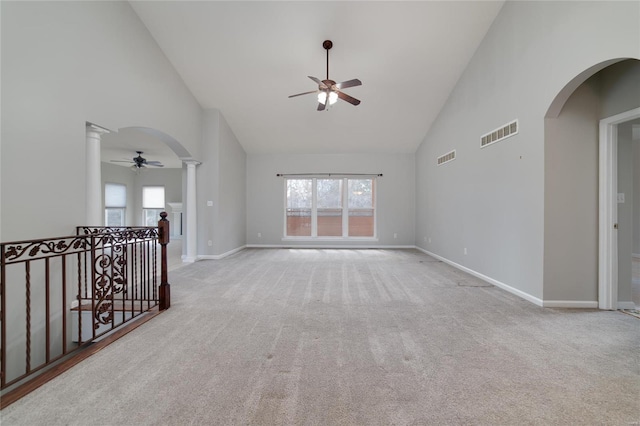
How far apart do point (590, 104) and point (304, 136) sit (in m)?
5.51

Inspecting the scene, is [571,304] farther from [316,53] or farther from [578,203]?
[316,53]

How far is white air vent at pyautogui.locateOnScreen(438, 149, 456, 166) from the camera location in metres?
5.59

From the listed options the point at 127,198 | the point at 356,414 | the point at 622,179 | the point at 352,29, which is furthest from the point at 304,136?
the point at 127,198

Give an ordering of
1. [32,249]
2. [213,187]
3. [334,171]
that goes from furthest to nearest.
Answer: [334,171] → [213,187] → [32,249]

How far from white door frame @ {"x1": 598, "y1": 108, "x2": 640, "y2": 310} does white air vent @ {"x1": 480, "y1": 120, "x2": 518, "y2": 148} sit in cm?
83

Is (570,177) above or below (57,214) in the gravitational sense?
above

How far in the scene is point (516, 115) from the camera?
367 cm

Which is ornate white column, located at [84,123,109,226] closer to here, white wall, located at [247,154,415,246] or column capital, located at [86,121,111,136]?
column capital, located at [86,121,111,136]

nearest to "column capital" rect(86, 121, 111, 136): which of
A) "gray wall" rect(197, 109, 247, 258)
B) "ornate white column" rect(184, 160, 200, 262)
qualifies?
"ornate white column" rect(184, 160, 200, 262)

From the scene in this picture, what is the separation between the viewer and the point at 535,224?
Result: 11.1 ft

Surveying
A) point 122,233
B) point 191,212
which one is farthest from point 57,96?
point 191,212

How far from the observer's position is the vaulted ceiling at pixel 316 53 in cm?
425

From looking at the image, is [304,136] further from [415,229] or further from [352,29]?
[415,229]

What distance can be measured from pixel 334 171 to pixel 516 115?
5.19 meters
